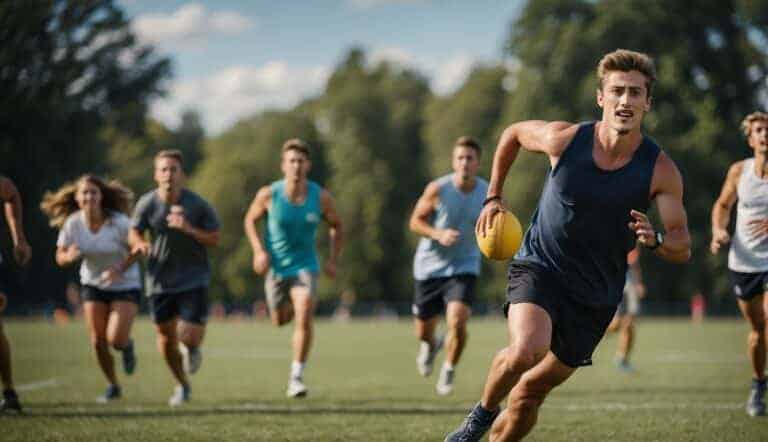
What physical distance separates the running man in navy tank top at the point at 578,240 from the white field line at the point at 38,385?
26.0 feet

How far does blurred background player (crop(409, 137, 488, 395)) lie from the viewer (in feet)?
38.0

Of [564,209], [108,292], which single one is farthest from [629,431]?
[108,292]

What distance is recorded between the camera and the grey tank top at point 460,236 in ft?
38.5

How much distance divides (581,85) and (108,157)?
2106 centimetres

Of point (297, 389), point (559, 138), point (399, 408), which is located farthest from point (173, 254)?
point (559, 138)

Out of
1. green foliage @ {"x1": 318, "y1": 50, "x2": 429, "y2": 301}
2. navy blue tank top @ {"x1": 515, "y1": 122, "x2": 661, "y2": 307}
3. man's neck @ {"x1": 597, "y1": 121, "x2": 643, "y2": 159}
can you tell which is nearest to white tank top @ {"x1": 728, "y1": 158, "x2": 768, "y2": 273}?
navy blue tank top @ {"x1": 515, "y1": 122, "x2": 661, "y2": 307}

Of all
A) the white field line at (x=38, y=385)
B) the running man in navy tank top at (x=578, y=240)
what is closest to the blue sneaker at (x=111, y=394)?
the white field line at (x=38, y=385)

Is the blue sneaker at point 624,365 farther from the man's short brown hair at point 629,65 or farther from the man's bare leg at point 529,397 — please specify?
the man's short brown hair at point 629,65

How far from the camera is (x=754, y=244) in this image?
31.8 feet

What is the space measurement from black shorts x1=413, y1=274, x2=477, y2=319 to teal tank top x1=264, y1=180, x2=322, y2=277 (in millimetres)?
1337

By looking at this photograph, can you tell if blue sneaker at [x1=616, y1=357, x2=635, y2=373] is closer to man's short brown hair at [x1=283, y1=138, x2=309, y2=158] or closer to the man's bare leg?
man's short brown hair at [x1=283, y1=138, x2=309, y2=158]

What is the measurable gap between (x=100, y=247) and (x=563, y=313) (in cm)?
646

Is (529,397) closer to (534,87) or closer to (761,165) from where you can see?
(761,165)

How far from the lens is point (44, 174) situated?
134 feet
